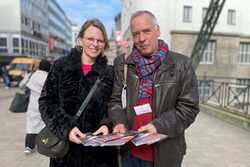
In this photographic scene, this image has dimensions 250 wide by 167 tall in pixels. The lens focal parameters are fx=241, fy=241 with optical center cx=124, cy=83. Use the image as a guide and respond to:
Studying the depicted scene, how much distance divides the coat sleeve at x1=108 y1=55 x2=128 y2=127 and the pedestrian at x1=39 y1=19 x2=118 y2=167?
0.22 ft

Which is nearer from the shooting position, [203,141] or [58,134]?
[58,134]

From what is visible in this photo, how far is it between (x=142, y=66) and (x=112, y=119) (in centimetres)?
51

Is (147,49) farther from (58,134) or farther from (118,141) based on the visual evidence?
(58,134)

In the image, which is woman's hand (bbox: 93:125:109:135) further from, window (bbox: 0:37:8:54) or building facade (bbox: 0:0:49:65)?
window (bbox: 0:37:8:54)

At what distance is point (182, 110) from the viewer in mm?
1858

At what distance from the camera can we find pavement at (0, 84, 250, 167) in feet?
14.6

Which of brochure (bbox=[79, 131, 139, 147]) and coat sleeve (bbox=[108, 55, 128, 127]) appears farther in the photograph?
coat sleeve (bbox=[108, 55, 128, 127])

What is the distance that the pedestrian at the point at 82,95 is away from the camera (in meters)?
2.12

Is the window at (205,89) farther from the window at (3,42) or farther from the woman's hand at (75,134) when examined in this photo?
the window at (3,42)

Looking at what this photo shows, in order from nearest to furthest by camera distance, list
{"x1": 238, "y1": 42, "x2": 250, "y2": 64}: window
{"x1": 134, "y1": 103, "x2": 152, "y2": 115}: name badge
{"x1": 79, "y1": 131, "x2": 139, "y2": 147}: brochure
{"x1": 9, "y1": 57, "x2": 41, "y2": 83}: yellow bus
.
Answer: {"x1": 79, "y1": 131, "x2": 139, "y2": 147}: brochure → {"x1": 134, "y1": 103, "x2": 152, "y2": 115}: name badge → {"x1": 9, "y1": 57, "x2": 41, "y2": 83}: yellow bus → {"x1": 238, "y1": 42, "x2": 250, "y2": 64}: window

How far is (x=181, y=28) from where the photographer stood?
2058 cm

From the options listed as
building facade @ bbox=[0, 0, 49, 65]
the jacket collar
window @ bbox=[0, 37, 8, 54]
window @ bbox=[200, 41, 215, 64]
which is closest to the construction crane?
window @ bbox=[200, 41, 215, 64]

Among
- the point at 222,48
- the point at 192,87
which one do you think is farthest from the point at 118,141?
the point at 222,48

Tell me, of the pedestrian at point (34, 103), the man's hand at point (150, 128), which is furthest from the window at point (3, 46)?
the man's hand at point (150, 128)
